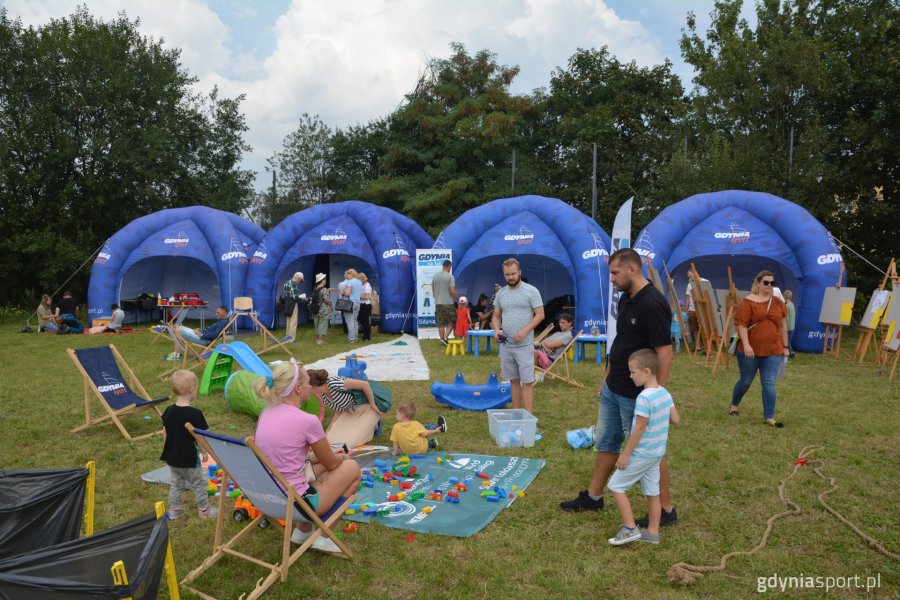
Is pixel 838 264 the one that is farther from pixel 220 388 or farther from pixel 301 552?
pixel 301 552

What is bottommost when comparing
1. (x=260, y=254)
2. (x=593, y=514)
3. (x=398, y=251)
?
(x=593, y=514)

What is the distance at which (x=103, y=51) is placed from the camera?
21281 mm

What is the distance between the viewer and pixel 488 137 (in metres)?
24.5

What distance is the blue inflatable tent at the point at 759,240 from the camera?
12016 mm

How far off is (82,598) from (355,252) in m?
13.4

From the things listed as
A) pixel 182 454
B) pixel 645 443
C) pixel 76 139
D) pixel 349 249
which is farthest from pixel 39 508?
pixel 76 139

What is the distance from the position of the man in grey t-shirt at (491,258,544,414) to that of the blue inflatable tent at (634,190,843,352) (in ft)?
24.5

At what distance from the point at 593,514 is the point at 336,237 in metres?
12.2

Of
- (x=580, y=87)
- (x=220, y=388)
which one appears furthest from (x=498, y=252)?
(x=580, y=87)

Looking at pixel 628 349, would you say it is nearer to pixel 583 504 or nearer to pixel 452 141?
pixel 583 504

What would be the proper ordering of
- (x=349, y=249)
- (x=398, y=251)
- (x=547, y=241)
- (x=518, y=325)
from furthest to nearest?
(x=349, y=249) < (x=398, y=251) < (x=547, y=241) < (x=518, y=325)

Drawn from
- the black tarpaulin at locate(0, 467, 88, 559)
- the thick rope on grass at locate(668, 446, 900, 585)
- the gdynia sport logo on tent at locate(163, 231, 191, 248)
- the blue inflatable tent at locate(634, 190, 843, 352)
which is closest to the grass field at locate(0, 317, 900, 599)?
the thick rope on grass at locate(668, 446, 900, 585)

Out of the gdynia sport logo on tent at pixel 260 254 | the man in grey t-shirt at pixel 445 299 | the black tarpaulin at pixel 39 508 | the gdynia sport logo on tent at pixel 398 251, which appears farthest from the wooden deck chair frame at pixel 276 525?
the gdynia sport logo on tent at pixel 260 254

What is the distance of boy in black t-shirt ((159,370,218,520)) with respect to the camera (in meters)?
4.12
